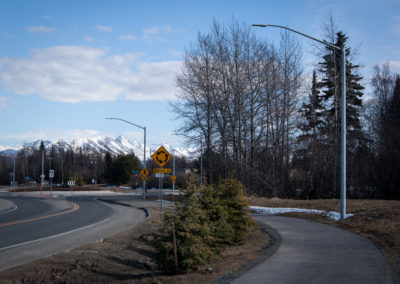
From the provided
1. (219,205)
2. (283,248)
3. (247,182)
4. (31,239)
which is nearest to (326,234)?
(283,248)

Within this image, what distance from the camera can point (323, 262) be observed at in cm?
815

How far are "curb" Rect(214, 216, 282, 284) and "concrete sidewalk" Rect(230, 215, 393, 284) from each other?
0.13 m

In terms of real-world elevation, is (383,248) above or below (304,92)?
below

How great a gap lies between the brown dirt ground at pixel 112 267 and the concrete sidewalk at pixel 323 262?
736 mm

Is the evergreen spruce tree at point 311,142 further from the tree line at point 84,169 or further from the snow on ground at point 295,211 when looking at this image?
the tree line at point 84,169

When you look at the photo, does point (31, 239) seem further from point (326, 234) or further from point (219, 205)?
point (326, 234)

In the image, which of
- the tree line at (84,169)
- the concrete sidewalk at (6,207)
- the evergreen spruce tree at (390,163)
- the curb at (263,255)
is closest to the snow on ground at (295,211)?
the curb at (263,255)

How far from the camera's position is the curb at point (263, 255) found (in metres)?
7.19

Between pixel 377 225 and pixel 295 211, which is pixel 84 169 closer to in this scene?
pixel 295 211

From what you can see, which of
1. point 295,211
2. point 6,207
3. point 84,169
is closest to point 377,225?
point 295,211

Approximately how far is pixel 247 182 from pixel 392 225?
2216 cm

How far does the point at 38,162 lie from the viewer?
133 meters

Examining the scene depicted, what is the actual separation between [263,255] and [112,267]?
3839mm

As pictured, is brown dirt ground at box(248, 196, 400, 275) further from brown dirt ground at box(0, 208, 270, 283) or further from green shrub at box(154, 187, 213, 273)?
green shrub at box(154, 187, 213, 273)
